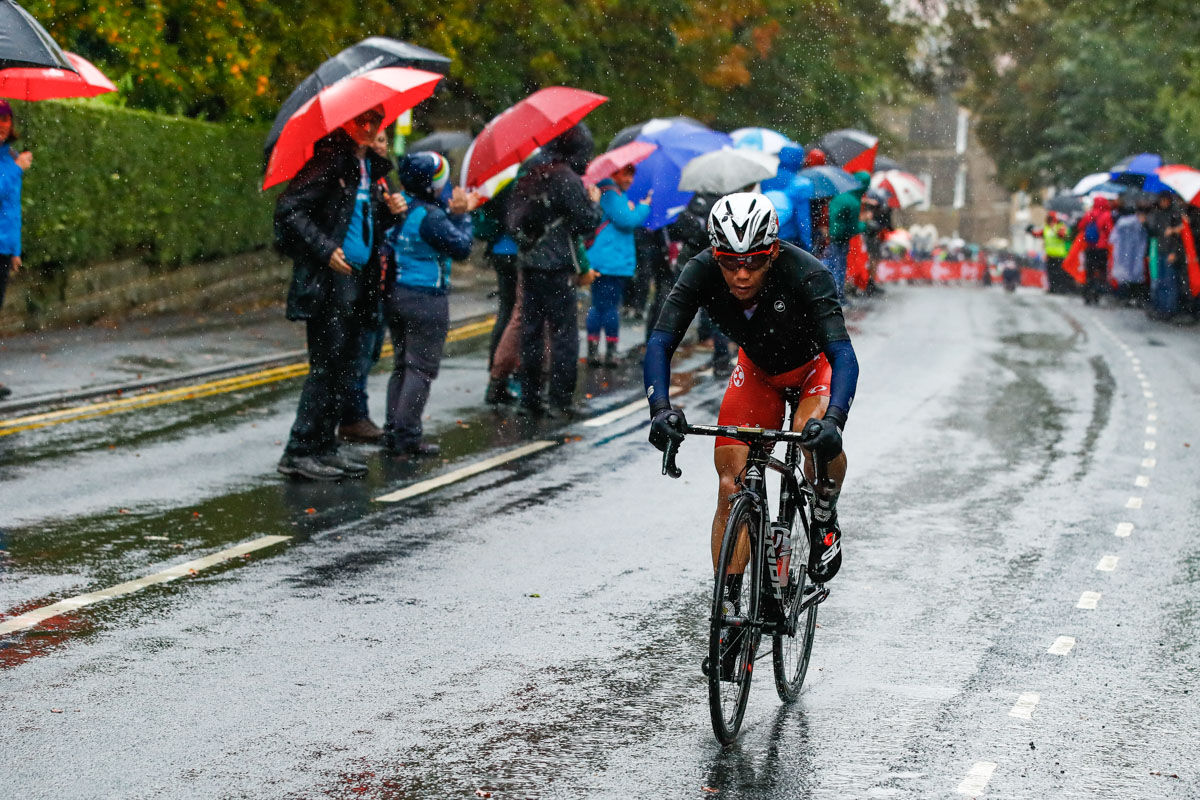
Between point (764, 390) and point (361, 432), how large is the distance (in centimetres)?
→ 623

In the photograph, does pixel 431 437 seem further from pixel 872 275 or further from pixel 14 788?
pixel 872 275

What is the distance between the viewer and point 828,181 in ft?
55.3

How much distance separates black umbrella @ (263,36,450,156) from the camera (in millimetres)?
10891

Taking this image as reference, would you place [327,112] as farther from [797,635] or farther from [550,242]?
[797,635]

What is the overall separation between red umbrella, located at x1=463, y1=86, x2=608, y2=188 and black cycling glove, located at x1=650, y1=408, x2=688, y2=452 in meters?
7.53

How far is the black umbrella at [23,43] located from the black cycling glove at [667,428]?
256 inches

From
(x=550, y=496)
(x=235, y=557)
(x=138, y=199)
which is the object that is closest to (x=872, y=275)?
(x=138, y=199)

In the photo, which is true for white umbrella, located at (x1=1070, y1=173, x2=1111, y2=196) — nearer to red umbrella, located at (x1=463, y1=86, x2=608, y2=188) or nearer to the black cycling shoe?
red umbrella, located at (x1=463, y1=86, x2=608, y2=188)

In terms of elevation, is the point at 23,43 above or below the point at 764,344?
above

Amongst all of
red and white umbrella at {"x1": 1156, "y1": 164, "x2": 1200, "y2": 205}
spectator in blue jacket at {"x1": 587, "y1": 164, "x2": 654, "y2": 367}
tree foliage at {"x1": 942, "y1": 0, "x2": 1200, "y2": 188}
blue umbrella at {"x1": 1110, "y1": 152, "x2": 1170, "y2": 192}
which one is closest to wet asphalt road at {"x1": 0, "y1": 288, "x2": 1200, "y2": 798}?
spectator in blue jacket at {"x1": 587, "y1": 164, "x2": 654, "y2": 367}

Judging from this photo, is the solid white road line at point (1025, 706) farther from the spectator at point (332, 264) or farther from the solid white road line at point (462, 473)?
the spectator at point (332, 264)

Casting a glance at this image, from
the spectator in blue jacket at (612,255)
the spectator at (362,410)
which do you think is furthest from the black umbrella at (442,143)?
the spectator at (362,410)

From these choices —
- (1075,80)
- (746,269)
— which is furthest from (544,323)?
(1075,80)

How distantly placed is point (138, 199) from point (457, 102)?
14854 mm
